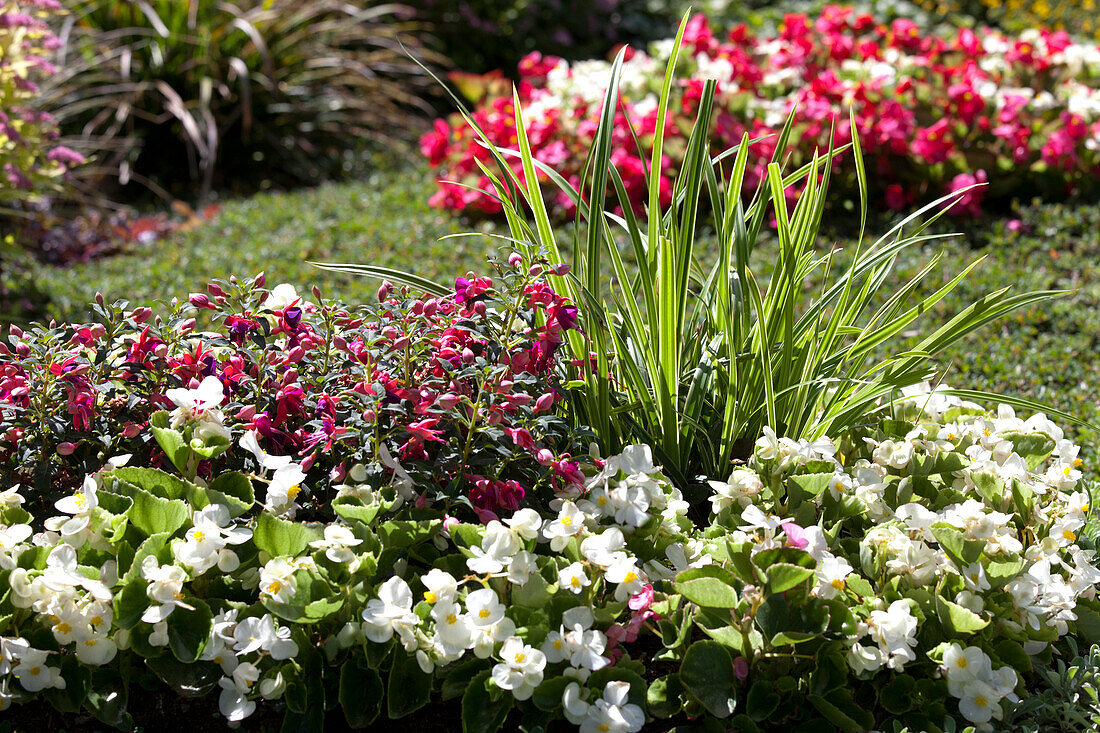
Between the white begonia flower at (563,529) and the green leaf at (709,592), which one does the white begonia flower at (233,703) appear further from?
the green leaf at (709,592)

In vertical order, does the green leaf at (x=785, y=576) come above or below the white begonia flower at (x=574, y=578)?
above

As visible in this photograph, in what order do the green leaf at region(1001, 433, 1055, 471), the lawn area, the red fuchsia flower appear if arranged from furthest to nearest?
the red fuchsia flower, the lawn area, the green leaf at region(1001, 433, 1055, 471)

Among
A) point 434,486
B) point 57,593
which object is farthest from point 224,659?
point 434,486

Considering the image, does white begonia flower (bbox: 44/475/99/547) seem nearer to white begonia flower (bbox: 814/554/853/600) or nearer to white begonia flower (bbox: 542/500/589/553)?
white begonia flower (bbox: 542/500/589/553)

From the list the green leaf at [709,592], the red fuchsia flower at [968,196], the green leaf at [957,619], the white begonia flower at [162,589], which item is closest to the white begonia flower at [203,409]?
the white begonia flower at [162,589]

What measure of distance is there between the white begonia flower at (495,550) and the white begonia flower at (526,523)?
0.08 ft

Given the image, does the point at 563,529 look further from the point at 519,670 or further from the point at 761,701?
the point at 761,701

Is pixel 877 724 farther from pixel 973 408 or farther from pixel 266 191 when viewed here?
pixel 266 191

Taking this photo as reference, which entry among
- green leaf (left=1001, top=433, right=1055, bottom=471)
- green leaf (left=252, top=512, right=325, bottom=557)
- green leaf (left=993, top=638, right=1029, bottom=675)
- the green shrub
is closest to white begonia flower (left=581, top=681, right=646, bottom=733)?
green leaf (left=252, top=512, right=325, bottom=557)

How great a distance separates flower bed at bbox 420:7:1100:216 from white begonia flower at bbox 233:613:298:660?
2886 mm

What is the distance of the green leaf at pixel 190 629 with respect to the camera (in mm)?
1502

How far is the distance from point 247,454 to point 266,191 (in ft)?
13.8

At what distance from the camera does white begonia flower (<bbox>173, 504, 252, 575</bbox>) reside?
1545 mm

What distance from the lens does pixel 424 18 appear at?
7.25 metres
